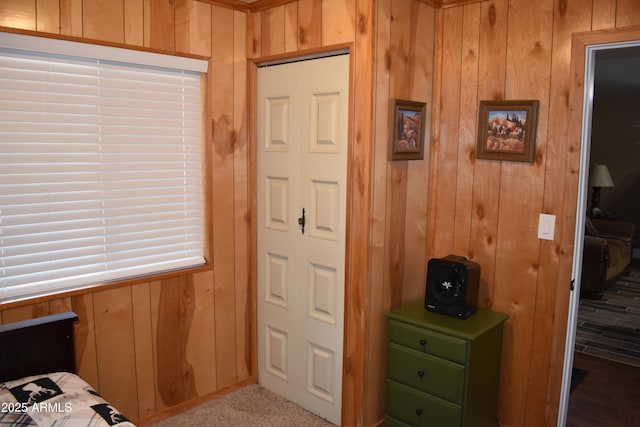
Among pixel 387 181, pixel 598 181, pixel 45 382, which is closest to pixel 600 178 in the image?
pixel 598 181

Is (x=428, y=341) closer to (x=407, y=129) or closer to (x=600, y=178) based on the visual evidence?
(x=407, y=129)

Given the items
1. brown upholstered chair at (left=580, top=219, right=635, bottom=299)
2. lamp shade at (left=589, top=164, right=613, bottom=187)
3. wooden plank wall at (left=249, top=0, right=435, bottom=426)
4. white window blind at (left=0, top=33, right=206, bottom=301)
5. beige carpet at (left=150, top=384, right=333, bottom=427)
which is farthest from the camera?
lamp shade at (left=589, top=164, right=613, bottom=187)

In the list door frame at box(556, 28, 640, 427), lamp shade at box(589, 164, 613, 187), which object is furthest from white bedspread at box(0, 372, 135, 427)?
lamp shade at box(589, 164, 613, 187)

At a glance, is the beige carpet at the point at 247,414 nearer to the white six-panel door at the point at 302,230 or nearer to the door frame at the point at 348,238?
the white six-panel door at the point at 302,230

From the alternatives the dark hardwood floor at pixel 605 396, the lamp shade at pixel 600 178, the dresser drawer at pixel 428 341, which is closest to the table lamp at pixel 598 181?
the lamp shade at pixel 600 178

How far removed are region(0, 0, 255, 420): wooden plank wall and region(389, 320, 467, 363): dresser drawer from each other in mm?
1041

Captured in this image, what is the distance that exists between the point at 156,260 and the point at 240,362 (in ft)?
2.90

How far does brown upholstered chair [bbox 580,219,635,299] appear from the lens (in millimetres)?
5266

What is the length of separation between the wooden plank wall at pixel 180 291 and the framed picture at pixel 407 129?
0.97m

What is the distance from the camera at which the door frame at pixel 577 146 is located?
7.80 feet

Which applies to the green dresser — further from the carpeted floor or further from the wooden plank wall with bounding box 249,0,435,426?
the carpeted floor

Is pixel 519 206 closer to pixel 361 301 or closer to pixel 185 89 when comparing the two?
pixel 361 301

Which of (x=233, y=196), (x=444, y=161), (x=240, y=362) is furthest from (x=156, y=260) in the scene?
(x=444, y=161)

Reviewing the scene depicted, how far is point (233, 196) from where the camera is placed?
3.12m
